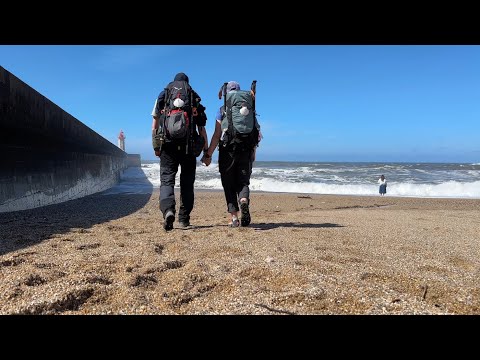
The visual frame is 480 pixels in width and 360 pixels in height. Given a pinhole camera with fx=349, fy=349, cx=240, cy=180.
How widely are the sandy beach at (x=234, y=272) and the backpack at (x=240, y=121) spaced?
1090 mm

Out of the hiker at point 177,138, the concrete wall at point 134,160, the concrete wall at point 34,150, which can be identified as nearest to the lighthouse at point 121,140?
the concrete wall at point 134,160

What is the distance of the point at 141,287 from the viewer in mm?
1902

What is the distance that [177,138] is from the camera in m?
3.80

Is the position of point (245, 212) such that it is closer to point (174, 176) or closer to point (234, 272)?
point (174, 176)

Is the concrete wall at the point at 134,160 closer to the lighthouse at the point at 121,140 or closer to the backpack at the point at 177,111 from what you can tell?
the lighthouse at the point at 121,140

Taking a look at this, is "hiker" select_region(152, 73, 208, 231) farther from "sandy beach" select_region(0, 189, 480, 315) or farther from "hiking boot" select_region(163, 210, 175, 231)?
"sandy beach" select_region(0, 189, 480, 315)

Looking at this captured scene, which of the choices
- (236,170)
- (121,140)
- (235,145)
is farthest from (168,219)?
(121,140)

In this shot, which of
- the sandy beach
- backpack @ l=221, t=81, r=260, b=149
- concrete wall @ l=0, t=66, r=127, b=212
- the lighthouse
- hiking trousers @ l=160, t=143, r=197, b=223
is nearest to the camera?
the sandy beach

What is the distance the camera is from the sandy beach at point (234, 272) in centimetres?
166

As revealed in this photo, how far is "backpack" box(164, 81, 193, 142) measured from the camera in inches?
148

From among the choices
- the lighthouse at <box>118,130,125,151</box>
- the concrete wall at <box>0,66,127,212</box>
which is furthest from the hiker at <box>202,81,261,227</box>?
the lighthouse at <box>118,130,125,151</box>

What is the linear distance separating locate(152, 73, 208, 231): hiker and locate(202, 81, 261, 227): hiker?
23cm

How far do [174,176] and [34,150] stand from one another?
11.6 ft
